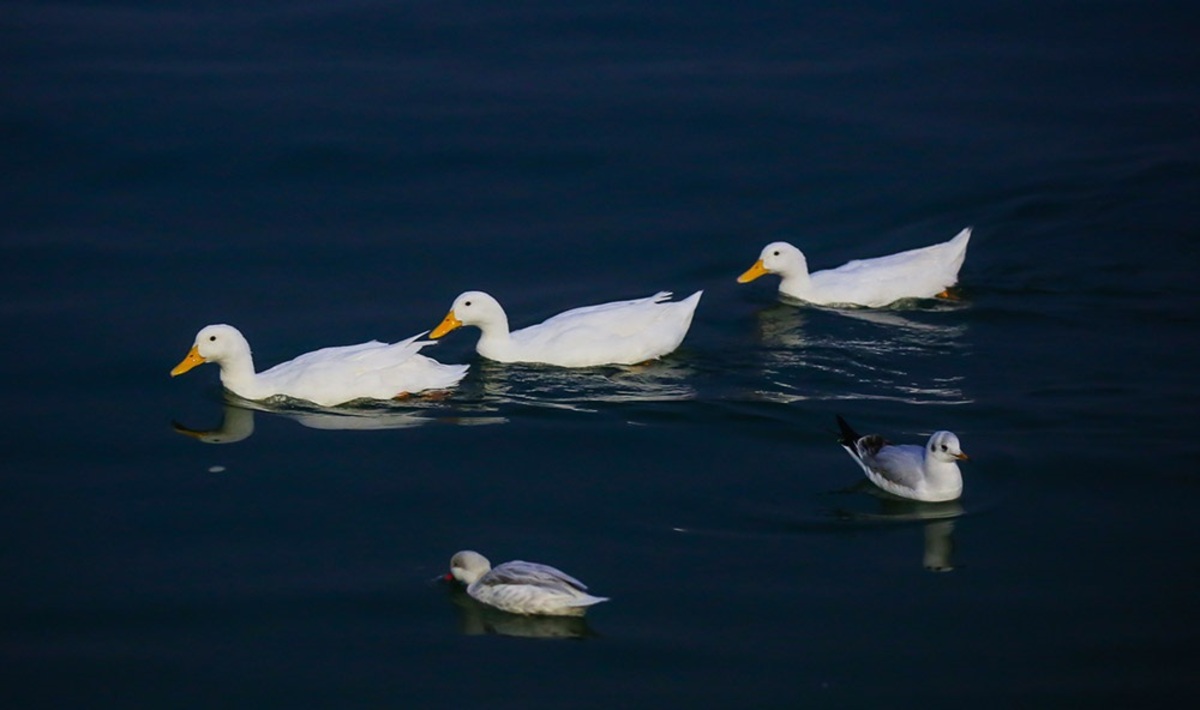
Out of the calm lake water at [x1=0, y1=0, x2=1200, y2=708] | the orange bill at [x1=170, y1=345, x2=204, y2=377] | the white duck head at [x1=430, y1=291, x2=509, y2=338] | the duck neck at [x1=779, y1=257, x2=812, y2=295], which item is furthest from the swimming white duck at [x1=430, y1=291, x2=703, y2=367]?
the orange bill at [x1=170, y1=345, x2=204, y2=377]

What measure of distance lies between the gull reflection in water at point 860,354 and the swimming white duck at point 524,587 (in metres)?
3.51

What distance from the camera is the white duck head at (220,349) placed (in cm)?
1288

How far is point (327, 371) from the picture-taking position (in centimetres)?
1272

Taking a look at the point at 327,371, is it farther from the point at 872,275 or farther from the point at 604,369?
the point at 872,275

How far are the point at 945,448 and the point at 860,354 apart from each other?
2895 millimetres

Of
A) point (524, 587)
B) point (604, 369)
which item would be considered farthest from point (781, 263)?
point (524, 587)

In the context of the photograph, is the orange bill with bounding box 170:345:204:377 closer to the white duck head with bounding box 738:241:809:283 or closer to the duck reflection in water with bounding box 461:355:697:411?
the duck reflection in water with bounding box 461:355:697:411

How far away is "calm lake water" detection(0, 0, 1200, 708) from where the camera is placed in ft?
30.6

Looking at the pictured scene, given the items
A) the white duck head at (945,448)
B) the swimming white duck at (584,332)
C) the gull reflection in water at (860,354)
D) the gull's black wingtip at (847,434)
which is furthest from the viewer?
the swimming white duck at (584,332)

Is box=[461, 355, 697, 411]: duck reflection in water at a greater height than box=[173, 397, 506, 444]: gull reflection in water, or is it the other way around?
box=[461, 355, 697, 411]: duck reflection in water

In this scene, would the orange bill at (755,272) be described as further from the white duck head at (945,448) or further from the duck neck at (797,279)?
the white duck head at (945,448)

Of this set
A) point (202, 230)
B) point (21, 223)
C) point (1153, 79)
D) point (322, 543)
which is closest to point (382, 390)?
point (322, 543)

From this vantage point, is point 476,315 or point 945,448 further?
point 476,315

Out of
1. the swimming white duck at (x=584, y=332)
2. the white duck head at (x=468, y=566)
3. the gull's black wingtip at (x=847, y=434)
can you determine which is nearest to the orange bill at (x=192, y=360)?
the swimming white duck at (x=584, y=332)
